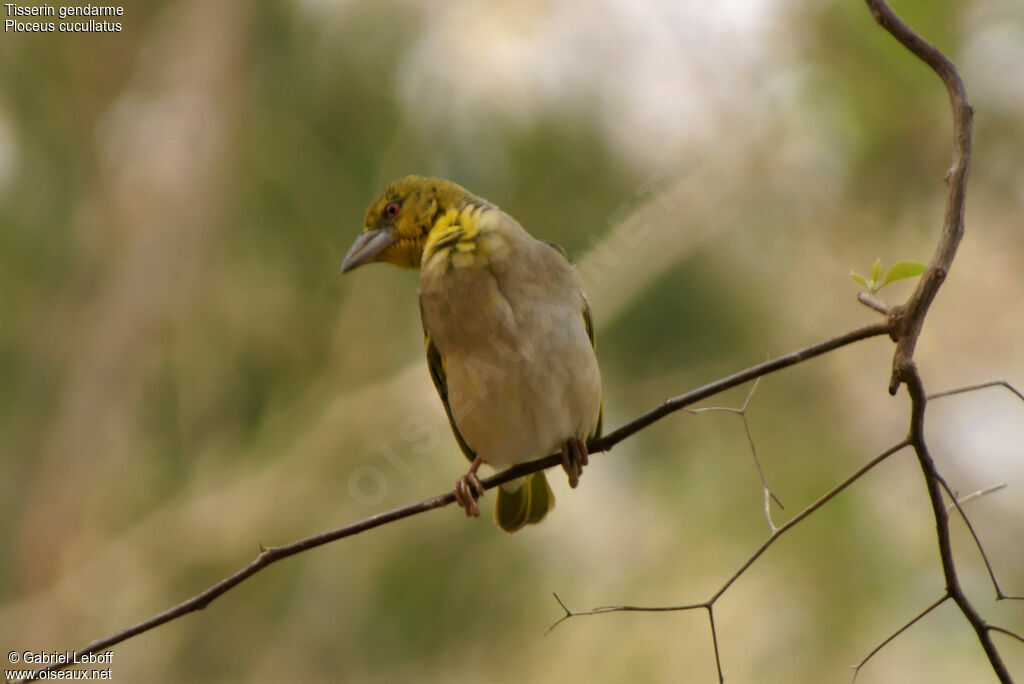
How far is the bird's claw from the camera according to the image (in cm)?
281

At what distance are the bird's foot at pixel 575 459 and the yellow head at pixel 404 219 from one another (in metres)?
0.74

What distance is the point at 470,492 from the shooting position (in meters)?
2.92

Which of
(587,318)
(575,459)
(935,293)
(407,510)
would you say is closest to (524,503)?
(575,459)

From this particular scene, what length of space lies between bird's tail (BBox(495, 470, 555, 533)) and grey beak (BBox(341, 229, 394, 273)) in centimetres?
91

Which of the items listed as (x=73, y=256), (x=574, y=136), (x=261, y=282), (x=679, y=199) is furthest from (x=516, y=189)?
(x=73, y=256)

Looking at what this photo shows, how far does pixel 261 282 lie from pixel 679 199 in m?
2.65

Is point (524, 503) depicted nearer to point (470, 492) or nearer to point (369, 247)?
point (470, 492)

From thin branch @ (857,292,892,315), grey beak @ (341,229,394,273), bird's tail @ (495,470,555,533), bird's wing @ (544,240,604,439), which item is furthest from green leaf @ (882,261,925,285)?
bird's tail @ (495,470,555,533)

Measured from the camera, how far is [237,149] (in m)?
6.88

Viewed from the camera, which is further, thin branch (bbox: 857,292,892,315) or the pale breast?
the pale breast

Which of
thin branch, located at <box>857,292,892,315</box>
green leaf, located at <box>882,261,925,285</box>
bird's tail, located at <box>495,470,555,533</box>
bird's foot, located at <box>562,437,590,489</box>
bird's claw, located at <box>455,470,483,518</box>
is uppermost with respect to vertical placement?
green leaf, located at <box>882,261,925,285</box>

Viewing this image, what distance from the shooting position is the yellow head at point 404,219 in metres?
3.10

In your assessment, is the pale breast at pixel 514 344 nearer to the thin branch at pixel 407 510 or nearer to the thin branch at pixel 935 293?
the thin branch at pixel 407 510

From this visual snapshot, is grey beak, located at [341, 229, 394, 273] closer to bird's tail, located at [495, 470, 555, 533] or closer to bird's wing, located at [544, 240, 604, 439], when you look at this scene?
bird's wing, located at [544, 240, 604, 439]
